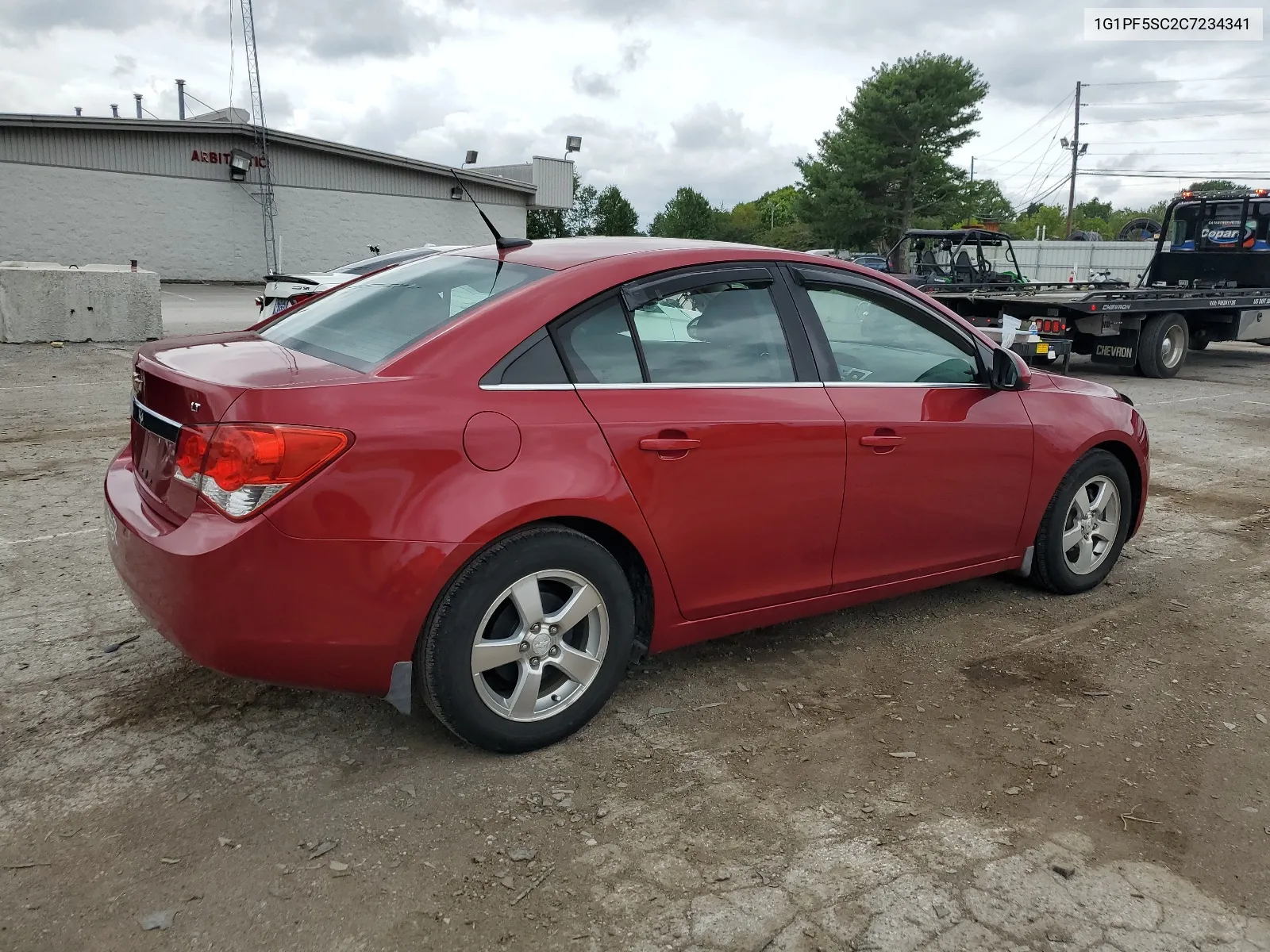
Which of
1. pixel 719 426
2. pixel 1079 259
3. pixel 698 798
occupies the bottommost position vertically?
pixel 698 798

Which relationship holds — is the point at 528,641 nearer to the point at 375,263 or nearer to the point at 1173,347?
the point at 375,263

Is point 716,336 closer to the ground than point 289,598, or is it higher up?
higher up

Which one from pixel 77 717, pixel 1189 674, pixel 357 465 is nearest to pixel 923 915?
pixel 357 465

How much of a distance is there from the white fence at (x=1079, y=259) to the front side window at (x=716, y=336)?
33.2 meters

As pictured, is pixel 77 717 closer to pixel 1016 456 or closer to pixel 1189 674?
pixel 1016 456

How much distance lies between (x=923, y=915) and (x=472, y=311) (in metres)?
2.10

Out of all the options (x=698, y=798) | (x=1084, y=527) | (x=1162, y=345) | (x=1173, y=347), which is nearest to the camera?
(x=698, y=798)

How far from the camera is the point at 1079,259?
119 ft

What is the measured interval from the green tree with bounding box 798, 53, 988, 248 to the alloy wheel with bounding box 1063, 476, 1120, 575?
51.1m

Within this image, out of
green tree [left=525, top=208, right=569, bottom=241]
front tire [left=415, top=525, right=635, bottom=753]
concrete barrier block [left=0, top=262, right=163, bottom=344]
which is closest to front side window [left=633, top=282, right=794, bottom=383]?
front tire [left=415, top=525, right=635, bottom=753]

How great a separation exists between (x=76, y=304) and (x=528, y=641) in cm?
1341

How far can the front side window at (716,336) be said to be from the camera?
342 centimetres

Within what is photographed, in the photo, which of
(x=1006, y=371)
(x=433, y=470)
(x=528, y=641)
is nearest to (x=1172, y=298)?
(x=1006, y=371)

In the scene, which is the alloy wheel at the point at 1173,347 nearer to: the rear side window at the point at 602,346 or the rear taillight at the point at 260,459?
the rear side window at the point at 602,346
